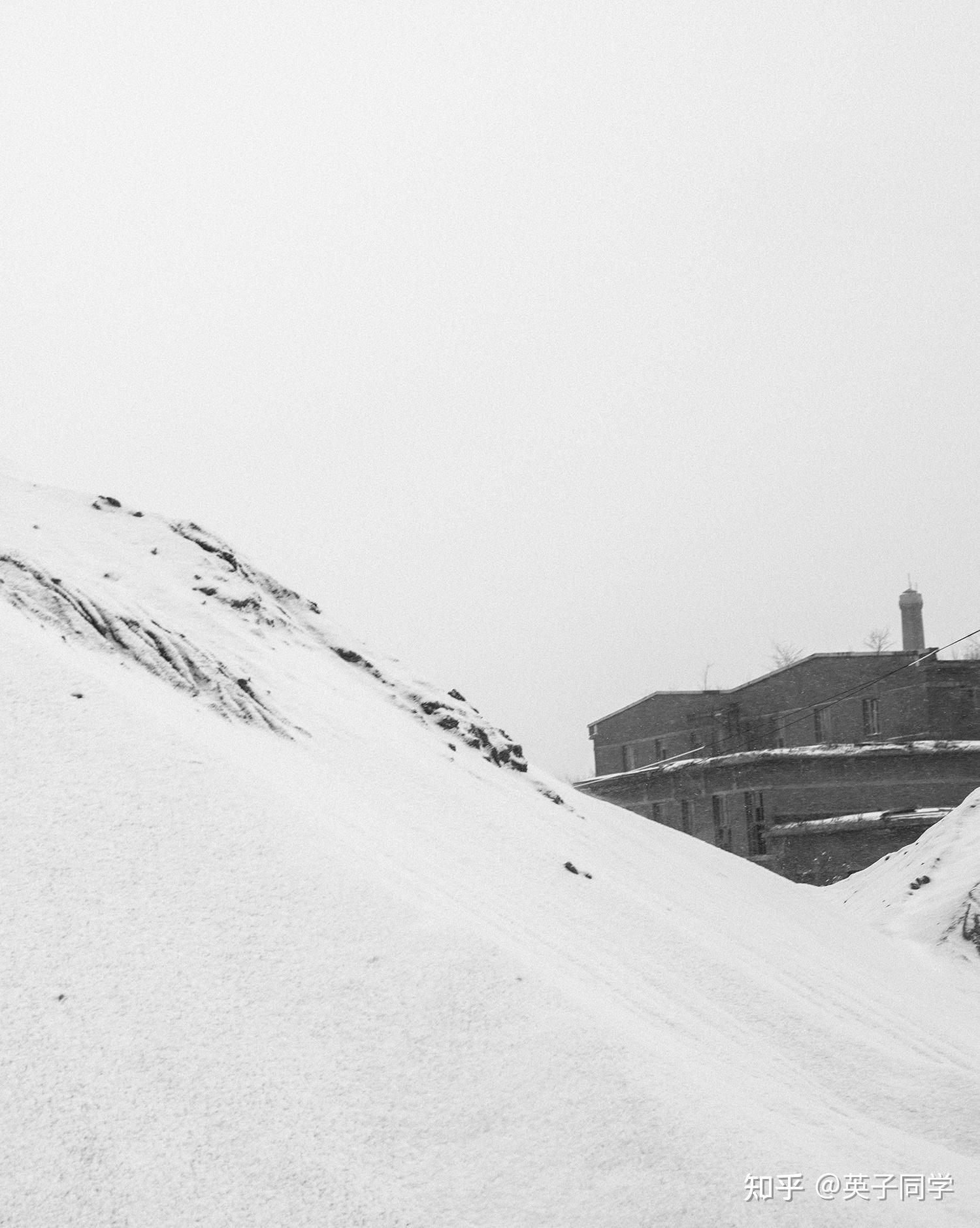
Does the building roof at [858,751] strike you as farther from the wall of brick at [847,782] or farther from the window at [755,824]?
the window at [755,824]

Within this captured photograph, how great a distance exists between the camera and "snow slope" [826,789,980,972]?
49.8 feet

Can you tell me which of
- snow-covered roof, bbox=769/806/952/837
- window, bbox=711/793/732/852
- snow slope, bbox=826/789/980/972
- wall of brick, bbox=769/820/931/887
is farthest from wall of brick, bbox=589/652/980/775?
snow slope, bbox=826/789/980/972

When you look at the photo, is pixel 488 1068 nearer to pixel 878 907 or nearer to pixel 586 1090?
pixel 586 1090

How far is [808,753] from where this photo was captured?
32.7m

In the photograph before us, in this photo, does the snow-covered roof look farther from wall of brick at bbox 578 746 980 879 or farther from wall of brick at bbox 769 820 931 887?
wall of brick at bbox 578 746 980 879

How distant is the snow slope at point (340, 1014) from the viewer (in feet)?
13.1

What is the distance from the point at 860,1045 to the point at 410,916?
12.8 ft

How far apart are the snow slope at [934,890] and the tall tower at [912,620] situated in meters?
24.7

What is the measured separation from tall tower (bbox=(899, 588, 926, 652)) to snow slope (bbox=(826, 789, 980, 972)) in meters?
24.7

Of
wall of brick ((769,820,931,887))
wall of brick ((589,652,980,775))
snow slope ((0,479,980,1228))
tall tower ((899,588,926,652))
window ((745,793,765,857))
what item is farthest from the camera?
tall tower ((899,588,926,652))

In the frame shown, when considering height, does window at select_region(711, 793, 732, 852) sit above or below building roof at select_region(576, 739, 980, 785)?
below

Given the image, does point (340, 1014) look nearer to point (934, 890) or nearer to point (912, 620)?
point (934, 890)

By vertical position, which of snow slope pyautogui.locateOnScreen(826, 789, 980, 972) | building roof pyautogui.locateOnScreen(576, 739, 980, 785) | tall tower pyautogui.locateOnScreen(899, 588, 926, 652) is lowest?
snow slope pyautogui.locateOnScreen(826, 789, 980, 972)

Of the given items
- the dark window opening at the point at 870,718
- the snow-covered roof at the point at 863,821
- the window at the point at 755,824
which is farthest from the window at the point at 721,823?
the dark window opening at the point at 870,718
